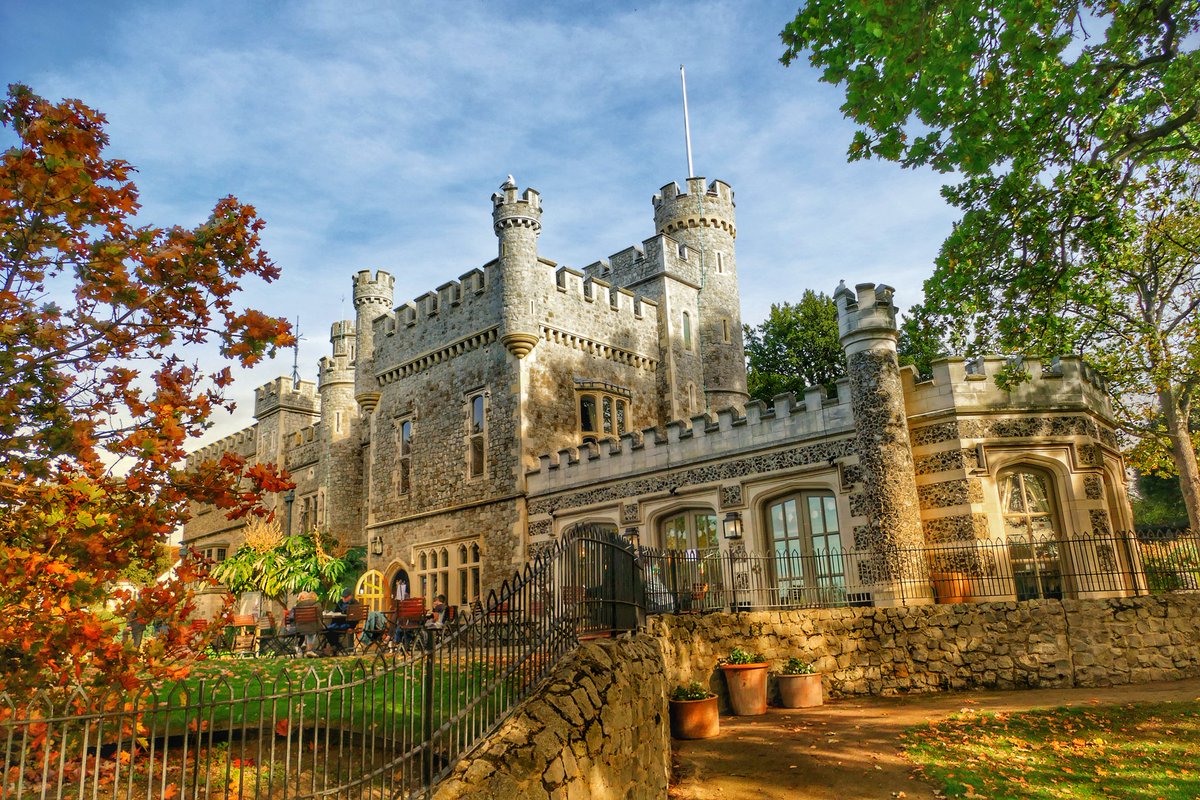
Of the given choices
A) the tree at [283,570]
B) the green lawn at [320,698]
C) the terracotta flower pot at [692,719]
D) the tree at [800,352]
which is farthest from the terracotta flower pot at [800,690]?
the tree at [800,352]

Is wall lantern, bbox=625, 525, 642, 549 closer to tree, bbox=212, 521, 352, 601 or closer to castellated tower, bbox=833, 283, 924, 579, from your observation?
castellated tower, bbox=833, 283, 924, 579

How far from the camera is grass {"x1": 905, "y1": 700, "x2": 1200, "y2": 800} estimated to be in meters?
7.32

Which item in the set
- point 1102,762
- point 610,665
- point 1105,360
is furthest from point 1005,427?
point 610,665

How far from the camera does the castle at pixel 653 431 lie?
45.3 ft

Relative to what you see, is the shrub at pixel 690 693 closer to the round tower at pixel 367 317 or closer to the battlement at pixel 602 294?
the battlement at pixel 602 294

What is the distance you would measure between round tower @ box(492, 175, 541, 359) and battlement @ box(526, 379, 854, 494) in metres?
3.26

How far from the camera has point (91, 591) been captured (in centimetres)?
424

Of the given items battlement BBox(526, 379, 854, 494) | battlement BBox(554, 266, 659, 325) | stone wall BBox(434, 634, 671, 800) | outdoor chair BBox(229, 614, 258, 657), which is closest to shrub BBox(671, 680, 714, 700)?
stone wall BBox(434, 634, 671, 800)

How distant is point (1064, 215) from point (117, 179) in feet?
32.0

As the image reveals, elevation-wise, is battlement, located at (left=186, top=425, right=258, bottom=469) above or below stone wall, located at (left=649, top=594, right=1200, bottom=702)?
above

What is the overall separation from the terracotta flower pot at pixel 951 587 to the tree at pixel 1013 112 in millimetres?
4294

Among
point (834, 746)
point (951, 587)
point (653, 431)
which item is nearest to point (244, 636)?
point (653, 431)

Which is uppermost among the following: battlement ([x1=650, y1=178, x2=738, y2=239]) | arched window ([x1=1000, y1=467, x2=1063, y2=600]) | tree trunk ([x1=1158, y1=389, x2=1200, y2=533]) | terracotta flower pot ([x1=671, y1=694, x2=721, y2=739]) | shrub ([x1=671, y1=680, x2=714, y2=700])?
battlement ([x1=650, y1=178, x2=738, y2=239])

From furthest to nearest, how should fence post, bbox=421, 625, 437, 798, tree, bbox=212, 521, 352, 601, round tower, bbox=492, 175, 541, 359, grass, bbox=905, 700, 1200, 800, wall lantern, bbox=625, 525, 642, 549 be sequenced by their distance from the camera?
1. tree, bbox=212, 521, 352, 601
2. round tower, bbox=492, 175, 541, 359
3. wall lantern, bbox=625, 525, 642, 549
4. grass, bbox=905, 700, 1200, 800
5. fence post, bbox=421, 625, 437, 798
